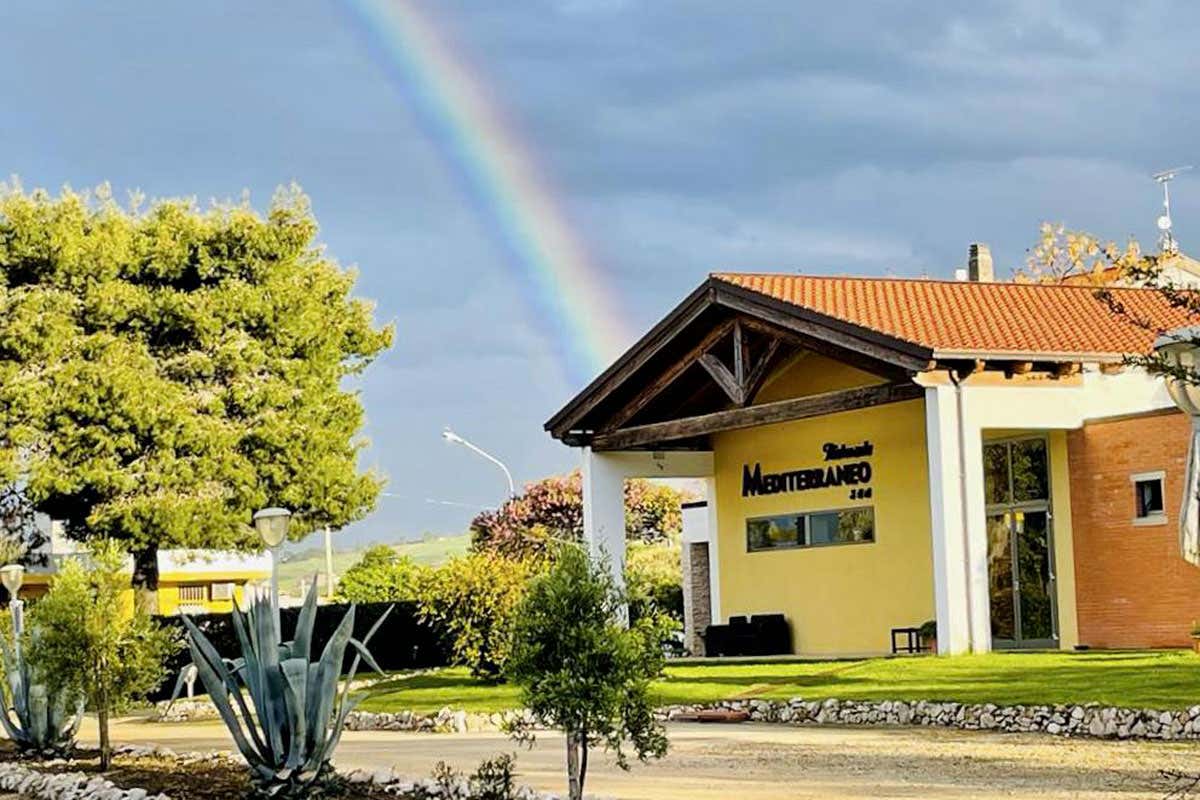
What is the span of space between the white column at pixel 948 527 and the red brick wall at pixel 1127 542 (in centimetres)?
269

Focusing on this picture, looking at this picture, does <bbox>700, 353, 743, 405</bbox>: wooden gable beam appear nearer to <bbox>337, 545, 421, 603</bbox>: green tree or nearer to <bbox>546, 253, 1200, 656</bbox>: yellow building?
<bbox>546, 253, 1200, 656</bbox>: yellow building

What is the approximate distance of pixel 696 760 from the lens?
15.3m

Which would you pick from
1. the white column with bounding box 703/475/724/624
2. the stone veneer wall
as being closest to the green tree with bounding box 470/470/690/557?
the stone veneer wall

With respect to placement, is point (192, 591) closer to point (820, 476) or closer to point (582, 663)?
point (820, 476)

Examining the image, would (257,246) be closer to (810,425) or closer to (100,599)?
(810,425)

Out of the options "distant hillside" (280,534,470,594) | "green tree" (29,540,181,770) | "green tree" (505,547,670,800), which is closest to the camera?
"green tree" (505,547,670,800)

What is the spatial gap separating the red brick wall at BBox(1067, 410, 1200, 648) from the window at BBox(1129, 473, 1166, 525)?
8 centimetres

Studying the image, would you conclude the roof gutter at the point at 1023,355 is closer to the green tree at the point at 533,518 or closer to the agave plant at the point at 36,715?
the agave plant at the point at 36,715

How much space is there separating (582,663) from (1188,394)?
3.83 metres

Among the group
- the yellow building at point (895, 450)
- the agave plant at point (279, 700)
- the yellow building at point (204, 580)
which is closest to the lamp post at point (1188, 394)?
the agave plant at point (279, 700)

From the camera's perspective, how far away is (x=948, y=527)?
2336 centimetres

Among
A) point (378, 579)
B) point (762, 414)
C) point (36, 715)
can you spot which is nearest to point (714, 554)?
point (762, 414)

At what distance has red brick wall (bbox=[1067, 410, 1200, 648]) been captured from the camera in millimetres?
23688

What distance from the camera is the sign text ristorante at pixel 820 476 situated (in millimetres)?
29406
